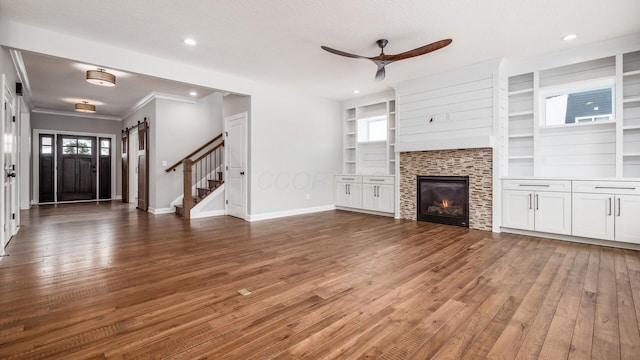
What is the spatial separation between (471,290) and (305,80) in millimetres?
4666

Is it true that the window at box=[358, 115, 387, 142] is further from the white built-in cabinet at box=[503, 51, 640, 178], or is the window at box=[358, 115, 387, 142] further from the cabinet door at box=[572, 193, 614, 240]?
the cabinet door at box=[572, 193, 614, 240]

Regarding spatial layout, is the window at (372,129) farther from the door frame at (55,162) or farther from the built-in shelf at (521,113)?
the door frame at (55,162)

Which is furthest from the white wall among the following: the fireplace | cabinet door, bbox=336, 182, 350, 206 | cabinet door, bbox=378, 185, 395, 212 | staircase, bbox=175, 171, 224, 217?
the fireplace

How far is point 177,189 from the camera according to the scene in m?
7.35

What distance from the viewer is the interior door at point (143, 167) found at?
735cm

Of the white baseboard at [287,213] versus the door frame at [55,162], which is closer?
the white baseboard at [287,213]

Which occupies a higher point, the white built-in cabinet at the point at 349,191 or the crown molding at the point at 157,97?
the crown molding at the point at 157,97

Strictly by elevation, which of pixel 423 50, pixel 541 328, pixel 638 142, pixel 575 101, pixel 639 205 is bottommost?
pixel 541 328

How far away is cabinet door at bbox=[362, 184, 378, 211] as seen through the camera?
6590 mm

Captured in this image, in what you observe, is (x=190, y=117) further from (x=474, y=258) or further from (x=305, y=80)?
(x=474, y=258)

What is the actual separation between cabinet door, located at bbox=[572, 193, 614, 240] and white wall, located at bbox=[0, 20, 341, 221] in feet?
15.4

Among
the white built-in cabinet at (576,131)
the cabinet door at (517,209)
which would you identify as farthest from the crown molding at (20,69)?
the white built-in cabinet at (576,131)

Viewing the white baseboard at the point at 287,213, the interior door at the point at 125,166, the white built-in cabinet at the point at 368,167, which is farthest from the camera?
the interior door at the point at 125,166

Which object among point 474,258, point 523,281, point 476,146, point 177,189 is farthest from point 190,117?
point 523,281
